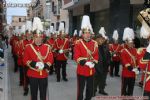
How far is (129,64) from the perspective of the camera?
8.78 meters

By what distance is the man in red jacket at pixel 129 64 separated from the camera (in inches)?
346

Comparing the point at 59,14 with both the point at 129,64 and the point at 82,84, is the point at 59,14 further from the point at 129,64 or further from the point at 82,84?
the point at 82,84

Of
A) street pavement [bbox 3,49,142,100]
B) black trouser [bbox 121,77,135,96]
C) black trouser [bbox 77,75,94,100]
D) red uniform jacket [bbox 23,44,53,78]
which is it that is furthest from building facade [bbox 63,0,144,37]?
red uniform jacket [bbox 23,44,53,78]

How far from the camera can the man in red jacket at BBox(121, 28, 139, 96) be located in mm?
8781

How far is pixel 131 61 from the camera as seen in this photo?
8.80m

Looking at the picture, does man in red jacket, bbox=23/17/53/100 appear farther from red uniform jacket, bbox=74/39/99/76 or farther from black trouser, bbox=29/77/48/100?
red uniform jacket, bbox=74/39/99/76

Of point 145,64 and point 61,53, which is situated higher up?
point 145,64

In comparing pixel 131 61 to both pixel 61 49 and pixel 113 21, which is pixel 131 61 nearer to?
pixel 61 49

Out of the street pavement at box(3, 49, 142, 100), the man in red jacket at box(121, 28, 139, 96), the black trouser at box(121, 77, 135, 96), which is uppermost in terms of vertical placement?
the man in red jacket at box(121, 28, 139, 96)


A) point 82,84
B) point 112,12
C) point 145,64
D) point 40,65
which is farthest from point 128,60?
point 112,12

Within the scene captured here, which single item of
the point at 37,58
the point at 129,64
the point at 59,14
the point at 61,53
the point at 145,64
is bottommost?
the point at 61,53

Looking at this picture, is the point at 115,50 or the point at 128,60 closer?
the point at 128,60

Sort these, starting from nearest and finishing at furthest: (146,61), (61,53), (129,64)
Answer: (146,61) → (129,64) → (61,53)

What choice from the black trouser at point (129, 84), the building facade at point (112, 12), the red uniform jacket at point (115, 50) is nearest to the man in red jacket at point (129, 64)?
the black trouser at point (129, 84)
